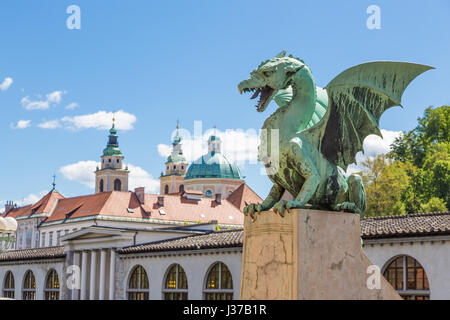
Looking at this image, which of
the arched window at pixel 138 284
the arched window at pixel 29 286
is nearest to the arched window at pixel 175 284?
the arched window at pixel 138 284

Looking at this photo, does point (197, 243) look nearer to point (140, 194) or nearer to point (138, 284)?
point (138, 284)

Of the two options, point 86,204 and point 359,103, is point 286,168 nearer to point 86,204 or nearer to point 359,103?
point 359,103

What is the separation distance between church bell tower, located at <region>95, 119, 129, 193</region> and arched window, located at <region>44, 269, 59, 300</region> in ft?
326

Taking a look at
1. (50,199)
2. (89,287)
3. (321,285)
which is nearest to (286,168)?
(321,285)

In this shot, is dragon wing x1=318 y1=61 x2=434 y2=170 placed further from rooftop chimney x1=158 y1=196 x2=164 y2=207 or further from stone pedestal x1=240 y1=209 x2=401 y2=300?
rooftop chimney x1=158 y1=196 x2=164 y2=207

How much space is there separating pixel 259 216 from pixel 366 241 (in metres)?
18.4

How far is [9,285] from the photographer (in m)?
54.6

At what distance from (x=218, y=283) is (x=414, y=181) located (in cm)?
2417

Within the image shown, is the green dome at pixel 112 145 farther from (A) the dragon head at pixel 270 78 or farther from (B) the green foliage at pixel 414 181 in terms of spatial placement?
(A) the dragon head at pixel 270 78

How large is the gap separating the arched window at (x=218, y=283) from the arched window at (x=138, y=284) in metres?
6.37

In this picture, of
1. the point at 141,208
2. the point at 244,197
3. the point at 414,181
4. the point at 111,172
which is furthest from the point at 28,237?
the point at 414,181

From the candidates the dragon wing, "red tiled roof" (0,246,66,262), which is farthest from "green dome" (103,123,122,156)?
the dragon wing

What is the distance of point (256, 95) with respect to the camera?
12.0 m

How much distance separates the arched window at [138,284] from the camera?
42.3 metres
